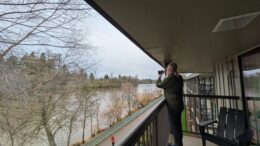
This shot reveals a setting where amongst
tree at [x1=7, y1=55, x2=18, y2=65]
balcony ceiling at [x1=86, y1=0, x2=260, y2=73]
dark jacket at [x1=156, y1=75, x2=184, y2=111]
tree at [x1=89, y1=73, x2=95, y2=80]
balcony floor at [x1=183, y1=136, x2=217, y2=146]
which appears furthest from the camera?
tree at [x1=89, y1=73, x2=95, y2=80]

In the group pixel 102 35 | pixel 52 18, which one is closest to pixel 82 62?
pixel 102 35

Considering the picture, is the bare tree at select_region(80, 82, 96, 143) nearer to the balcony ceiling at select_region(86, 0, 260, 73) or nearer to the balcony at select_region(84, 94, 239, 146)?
the balcony at select_region(84, 94, 239, 146)

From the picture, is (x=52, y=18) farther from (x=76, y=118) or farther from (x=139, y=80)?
(x=139, y=80)

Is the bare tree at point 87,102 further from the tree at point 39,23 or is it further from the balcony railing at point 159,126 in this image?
the balcony railing at point 159,126

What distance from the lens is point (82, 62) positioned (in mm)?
8758

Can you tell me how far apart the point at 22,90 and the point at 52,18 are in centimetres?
227

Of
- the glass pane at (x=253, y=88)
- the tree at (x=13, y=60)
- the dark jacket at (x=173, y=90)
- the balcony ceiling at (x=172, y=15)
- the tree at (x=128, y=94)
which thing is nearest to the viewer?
the balcony ceiling at (x=172, y=15)

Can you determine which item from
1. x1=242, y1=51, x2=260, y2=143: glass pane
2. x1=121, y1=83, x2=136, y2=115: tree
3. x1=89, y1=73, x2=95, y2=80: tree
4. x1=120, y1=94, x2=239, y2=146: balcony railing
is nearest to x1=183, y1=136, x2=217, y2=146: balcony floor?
x1=120, y1=94, x2=239, y2=146: balcony railing

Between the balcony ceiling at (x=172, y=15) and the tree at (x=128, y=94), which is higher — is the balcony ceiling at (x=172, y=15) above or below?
above

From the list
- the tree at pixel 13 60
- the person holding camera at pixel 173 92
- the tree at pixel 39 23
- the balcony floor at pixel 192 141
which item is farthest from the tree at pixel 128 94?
the person holding camera at pixel 173 92

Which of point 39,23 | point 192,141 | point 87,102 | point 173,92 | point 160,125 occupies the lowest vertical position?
point 192,141

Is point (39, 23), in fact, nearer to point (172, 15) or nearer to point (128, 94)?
point (172, 15)

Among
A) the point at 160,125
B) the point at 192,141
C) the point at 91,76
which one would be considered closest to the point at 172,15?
the point at 160,125

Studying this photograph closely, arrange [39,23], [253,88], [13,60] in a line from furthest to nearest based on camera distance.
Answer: [39,23], [13,60], [253,88]
